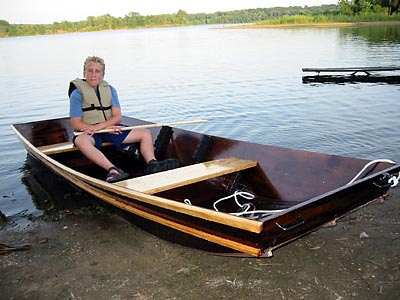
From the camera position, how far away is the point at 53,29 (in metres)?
114

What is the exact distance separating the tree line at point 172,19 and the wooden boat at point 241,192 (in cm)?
5705

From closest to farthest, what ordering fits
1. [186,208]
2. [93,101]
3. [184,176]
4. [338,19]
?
[186,208], [184,176], [93,101], [338,19]

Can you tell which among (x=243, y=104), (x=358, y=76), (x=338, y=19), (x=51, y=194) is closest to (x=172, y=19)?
(x=338, y=19)

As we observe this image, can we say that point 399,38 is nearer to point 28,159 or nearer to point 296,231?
point 28,159

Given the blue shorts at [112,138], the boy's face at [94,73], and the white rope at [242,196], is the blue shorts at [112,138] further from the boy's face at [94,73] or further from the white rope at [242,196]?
the white rope at [242,196]

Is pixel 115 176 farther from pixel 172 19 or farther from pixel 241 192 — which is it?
pixel 172 19

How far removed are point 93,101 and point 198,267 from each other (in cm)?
275

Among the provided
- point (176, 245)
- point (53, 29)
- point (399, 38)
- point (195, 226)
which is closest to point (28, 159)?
point (176, 245)

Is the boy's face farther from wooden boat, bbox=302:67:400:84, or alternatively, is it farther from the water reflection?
wooden boat, bbox=302:67:400:84

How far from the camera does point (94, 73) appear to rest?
5250 millimetres

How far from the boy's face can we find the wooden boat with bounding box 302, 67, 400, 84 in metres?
10.9

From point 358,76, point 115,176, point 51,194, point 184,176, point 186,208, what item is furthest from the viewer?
point 358,76

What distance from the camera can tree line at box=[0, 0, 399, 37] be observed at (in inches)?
2295

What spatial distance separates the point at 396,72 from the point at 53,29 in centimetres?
11291
